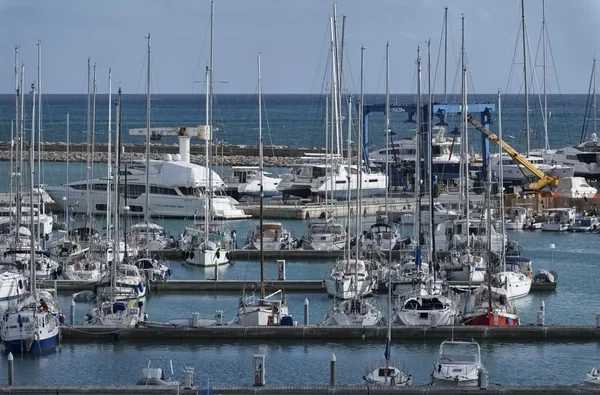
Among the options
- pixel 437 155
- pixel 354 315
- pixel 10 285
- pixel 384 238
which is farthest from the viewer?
pixel 437 155

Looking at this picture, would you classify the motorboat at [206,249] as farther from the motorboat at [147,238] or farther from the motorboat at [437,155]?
the motorboat at [437,155]

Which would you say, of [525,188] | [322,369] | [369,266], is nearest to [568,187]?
[525,188]

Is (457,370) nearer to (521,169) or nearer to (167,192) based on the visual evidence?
(167,192)

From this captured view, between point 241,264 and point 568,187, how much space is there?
24.1 meters

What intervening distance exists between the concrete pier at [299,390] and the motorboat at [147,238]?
773 inches

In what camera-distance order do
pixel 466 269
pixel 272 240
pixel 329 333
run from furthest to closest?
pixel 272 240 → pixel 466 269 → pixel 329 333

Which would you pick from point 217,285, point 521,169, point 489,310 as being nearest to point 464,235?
point 217,285

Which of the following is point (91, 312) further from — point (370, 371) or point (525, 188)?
point (525, 188)

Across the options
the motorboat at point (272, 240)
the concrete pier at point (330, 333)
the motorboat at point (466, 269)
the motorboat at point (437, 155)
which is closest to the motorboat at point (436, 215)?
the motorboat at point (272, 240)

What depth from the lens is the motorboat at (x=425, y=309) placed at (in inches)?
1433

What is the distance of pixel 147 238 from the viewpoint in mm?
48156

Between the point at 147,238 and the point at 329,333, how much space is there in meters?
14.1

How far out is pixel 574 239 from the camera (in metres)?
60.4

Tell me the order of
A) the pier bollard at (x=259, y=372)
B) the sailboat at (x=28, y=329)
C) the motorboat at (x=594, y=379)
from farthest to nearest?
the sailboat at (x=28, y=329) → the pier bollard at (x=259, y=372) → the motorboat at (x=594, y=379)
